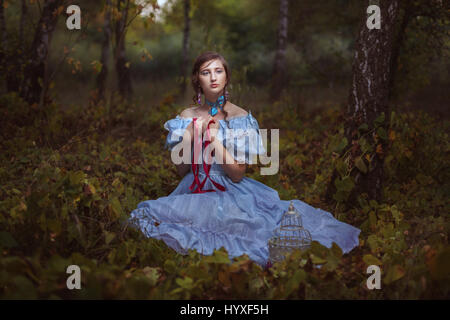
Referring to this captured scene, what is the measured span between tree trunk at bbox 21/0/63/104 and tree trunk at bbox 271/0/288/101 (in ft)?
17.8

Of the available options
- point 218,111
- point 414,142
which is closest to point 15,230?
point 218,111

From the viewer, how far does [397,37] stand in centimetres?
553

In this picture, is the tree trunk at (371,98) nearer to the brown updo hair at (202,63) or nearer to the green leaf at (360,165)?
the green leaf at (360,165)

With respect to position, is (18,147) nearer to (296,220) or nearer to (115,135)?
(115,135)

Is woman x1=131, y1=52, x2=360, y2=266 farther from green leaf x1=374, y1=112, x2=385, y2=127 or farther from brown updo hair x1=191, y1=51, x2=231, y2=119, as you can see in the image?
green leaf x1=374, y1=112, x2=385, y2=127

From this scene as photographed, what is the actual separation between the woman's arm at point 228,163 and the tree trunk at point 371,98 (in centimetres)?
108

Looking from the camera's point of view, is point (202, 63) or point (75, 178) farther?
point (202, 63)

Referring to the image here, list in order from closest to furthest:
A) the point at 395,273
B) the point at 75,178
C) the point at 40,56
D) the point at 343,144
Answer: the point at 395,273, the point at 75,178, the point at 343,144, the point at 40,56

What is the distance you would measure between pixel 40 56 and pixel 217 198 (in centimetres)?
470

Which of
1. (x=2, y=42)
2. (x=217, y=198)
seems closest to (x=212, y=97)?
(x=217, y=198)

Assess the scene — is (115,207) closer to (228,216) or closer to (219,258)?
(228,216)

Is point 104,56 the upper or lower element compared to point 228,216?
upper

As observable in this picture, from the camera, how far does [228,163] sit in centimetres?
305

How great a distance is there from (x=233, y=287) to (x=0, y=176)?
311 cm
